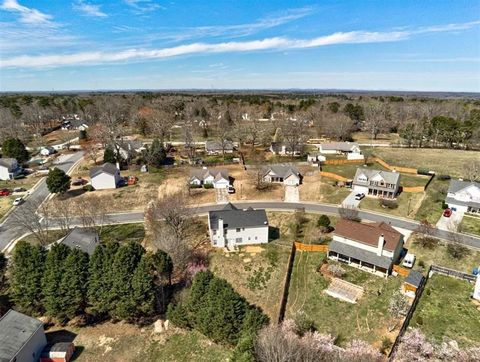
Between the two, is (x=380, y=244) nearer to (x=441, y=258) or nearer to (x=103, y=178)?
(x=441, y=258)

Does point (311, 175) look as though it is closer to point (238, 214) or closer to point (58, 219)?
point (238, 214)

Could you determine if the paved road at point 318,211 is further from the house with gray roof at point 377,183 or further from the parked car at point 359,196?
the house with gray roof at point 377,183

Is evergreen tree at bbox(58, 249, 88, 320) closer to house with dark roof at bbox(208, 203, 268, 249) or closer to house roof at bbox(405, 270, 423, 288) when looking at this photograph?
house with dark roof at bbox(208, 203, 268, 249)

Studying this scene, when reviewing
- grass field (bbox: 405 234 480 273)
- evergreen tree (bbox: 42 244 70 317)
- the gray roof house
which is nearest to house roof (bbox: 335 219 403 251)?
grass field (bbox: 405 234 480 273)

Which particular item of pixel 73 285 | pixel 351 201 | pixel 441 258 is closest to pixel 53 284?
pixel 73 285

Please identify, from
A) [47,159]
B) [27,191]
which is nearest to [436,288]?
[27,191]

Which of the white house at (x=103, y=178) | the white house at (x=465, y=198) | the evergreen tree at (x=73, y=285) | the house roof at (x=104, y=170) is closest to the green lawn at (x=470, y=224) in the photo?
the white house at (x=465, y=198)
